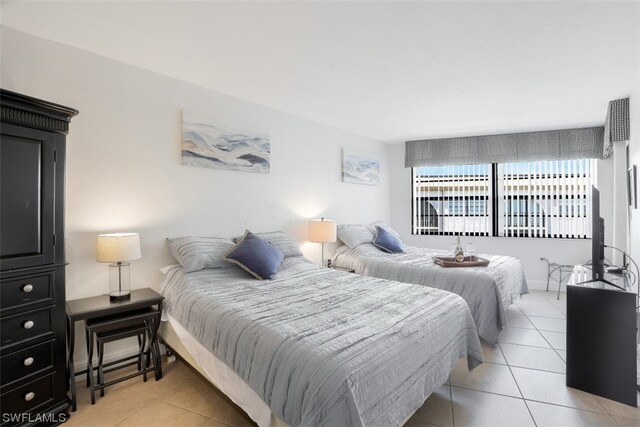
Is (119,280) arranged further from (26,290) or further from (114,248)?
(26,290)

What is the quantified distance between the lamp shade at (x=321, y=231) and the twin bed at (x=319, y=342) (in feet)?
4.40

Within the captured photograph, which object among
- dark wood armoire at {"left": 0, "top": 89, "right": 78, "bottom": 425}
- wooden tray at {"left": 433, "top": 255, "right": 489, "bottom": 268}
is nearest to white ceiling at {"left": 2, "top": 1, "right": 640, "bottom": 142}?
dark wood armoire at {"left": 0, "top": 89, "right": 78, "bottom": 425}

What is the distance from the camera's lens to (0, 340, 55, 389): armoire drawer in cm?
166

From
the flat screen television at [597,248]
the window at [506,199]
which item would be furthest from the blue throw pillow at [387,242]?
the flat screen television at [597,248]

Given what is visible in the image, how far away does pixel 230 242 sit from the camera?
310 cm

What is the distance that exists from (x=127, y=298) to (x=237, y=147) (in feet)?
6.06

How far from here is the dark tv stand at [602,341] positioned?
2037 millimetres

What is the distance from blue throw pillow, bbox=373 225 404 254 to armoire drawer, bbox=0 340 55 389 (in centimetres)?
358

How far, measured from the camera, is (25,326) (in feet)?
5.76

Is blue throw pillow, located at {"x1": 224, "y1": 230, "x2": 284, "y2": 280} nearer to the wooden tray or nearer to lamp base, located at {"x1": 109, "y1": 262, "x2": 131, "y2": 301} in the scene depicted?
lamp base, located at {"x1": 109, "y1": 262, "x2": 131, "y2": 301}

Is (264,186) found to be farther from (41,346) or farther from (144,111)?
(41,346)

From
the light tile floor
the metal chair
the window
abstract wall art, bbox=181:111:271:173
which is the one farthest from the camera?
the window

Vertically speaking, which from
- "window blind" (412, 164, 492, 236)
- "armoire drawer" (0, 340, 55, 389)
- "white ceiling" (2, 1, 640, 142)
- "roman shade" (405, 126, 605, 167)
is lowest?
"armoire drawer" (0, 340, 55, 389)

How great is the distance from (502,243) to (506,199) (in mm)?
772
